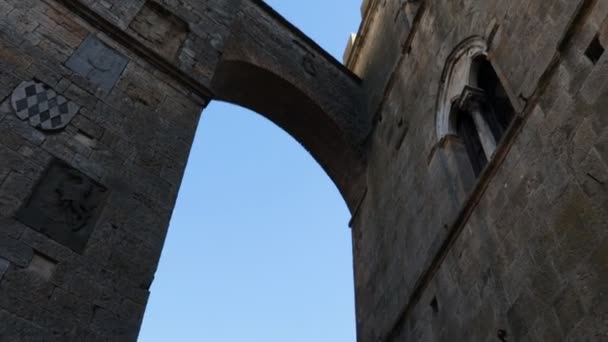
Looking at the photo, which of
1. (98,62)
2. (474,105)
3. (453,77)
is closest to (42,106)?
(98,62)

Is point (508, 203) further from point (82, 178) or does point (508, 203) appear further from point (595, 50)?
point (82, 178)

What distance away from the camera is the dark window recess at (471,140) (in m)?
5.12

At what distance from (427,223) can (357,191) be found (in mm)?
2762

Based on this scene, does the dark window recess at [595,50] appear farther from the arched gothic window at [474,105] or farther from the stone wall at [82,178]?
the stone wall at [82,178]

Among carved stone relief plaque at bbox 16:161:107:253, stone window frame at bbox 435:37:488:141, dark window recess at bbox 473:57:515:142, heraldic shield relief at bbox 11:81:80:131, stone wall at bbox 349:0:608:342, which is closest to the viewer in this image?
stone wall at bbox 349:0:608:342

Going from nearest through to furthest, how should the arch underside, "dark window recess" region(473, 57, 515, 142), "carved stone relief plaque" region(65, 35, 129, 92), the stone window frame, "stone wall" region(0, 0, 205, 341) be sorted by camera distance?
"stone wall" region(0, 0, 205, 341) < "carved stone relief plaque" region(65, 35, 129, 92) < "dark window recess" region(473, 57, 515, 142) < the stone window frame < the arch underside

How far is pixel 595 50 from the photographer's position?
132 inches

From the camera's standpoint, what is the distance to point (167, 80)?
206 inches

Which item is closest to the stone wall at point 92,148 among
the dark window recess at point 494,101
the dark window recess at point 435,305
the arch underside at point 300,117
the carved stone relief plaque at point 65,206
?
the carved stone relief plaque at point 65,206

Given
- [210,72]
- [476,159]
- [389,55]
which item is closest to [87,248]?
[210,72]

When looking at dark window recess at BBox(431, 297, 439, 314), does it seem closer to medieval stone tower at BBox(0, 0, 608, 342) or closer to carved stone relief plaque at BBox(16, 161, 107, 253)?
medieval stone tower at BBox(0, 0, 608, 342)

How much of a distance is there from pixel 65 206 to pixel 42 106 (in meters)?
0.94

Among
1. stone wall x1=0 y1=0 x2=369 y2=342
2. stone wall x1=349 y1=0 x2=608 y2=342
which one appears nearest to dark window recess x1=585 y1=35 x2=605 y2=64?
stone wall x1=349 y1=0 x2=608 y2=342

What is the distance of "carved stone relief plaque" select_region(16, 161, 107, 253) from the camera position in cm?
351
